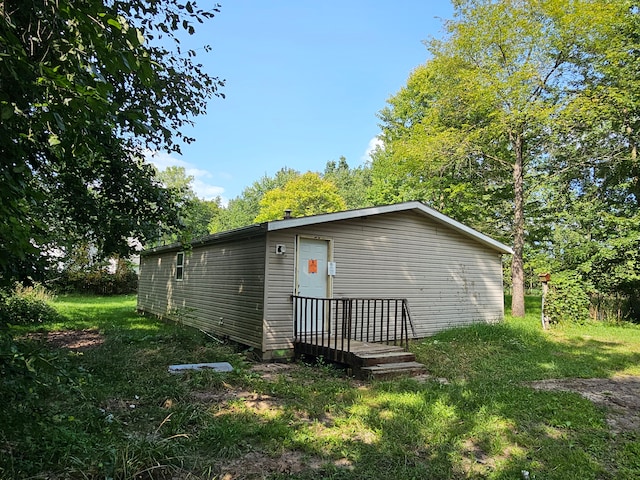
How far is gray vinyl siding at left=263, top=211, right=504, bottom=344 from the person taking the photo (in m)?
7.64

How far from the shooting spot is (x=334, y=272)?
27.2 ft

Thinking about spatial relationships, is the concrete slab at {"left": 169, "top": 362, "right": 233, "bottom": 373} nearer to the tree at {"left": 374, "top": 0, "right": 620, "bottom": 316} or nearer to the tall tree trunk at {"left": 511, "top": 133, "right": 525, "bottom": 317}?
the tall tree trunk at {"left": 511, "top": 133, "right": 525, "bottom": 317}

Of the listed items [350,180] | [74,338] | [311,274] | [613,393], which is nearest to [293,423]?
[311,274]

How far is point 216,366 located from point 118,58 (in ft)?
17.4

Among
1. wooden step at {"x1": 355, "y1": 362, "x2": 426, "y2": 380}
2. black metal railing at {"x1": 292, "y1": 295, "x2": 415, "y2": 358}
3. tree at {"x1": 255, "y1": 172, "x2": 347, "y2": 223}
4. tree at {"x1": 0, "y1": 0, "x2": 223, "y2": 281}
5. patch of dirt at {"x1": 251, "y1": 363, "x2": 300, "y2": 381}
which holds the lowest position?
patch of dirt at {"x1": 251, "y1": 363, "x2": 300, "y2": 381}

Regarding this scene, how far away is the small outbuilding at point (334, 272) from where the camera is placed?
758cm

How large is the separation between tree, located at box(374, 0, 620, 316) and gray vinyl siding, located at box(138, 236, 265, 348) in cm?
902

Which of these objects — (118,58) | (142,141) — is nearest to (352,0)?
(142,141)

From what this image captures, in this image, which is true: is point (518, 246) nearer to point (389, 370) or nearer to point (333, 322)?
point (333, 322)

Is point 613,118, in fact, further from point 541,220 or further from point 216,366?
point 216,366

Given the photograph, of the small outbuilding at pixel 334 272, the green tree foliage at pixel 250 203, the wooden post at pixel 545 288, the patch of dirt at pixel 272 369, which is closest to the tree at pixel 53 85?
the patch of dirt at pixel 272 369

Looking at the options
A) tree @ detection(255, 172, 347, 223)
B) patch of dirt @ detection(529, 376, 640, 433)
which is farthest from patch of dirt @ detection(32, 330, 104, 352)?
tree @ detection(255, 172, 347, 223)

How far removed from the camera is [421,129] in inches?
667

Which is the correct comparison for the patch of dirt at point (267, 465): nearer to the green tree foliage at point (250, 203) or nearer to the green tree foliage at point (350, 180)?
the green tree foliage at point (350, 180)
